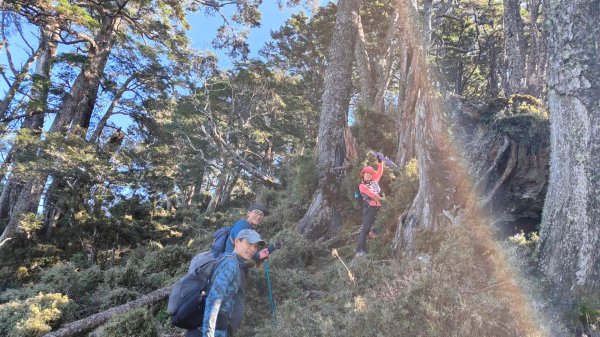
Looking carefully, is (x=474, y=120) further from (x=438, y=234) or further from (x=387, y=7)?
(x=387, y=7)

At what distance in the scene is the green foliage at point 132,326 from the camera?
4.78m

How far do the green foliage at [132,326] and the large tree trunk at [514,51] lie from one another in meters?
12.0

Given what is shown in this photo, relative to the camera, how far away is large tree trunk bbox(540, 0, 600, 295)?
4121 millimetres

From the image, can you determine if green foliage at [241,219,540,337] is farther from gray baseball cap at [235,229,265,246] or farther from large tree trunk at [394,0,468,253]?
gray baseball cap at [235,229,265,246]

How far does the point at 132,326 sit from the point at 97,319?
Answer: 170cm

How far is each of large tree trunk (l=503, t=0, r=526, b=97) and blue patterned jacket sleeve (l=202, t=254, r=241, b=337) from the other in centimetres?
1185

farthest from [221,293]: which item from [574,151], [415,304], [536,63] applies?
[536,63]

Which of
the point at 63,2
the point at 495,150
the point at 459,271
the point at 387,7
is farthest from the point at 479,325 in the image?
the point at 387,7

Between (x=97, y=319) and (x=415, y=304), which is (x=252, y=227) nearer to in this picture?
(x=415, y=304)

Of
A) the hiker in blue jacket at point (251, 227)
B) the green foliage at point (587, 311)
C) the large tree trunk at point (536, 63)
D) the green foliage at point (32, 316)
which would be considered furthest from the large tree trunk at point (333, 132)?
the green foliage at point (587, 311)

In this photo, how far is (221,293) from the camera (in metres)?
2.98

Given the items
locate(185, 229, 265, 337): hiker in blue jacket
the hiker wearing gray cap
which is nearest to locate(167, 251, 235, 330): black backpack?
locate(185, 229, 265, 337): hiker in blue jacket

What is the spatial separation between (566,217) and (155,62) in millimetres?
16336

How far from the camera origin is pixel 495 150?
8.04m
